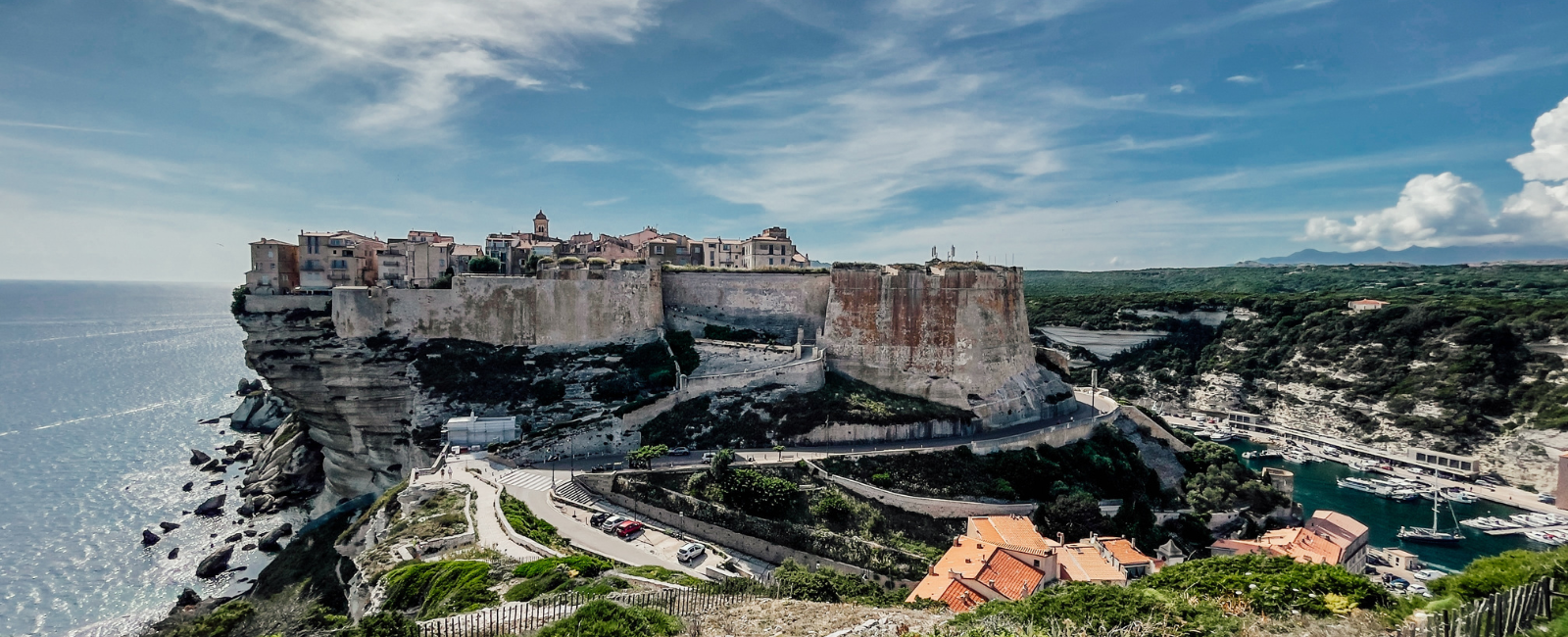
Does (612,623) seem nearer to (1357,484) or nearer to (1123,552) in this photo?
(1123,552)

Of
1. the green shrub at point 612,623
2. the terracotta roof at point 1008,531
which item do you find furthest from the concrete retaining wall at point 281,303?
the green shrub at point 612,623

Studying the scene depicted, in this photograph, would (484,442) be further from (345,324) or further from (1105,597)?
(1105,597)

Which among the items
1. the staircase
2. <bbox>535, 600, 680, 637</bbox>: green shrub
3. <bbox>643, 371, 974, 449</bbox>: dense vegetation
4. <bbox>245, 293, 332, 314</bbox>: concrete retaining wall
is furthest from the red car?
<bbox>245, 293, 332, 314</bbox>: concrete retaining wall

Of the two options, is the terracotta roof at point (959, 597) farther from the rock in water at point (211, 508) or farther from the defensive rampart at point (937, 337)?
the rock in water at point (211, 508)

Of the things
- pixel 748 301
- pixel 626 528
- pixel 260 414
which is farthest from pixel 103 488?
pixel 626 528

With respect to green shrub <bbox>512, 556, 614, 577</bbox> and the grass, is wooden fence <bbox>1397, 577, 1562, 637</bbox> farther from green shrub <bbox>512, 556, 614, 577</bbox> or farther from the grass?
the grass
